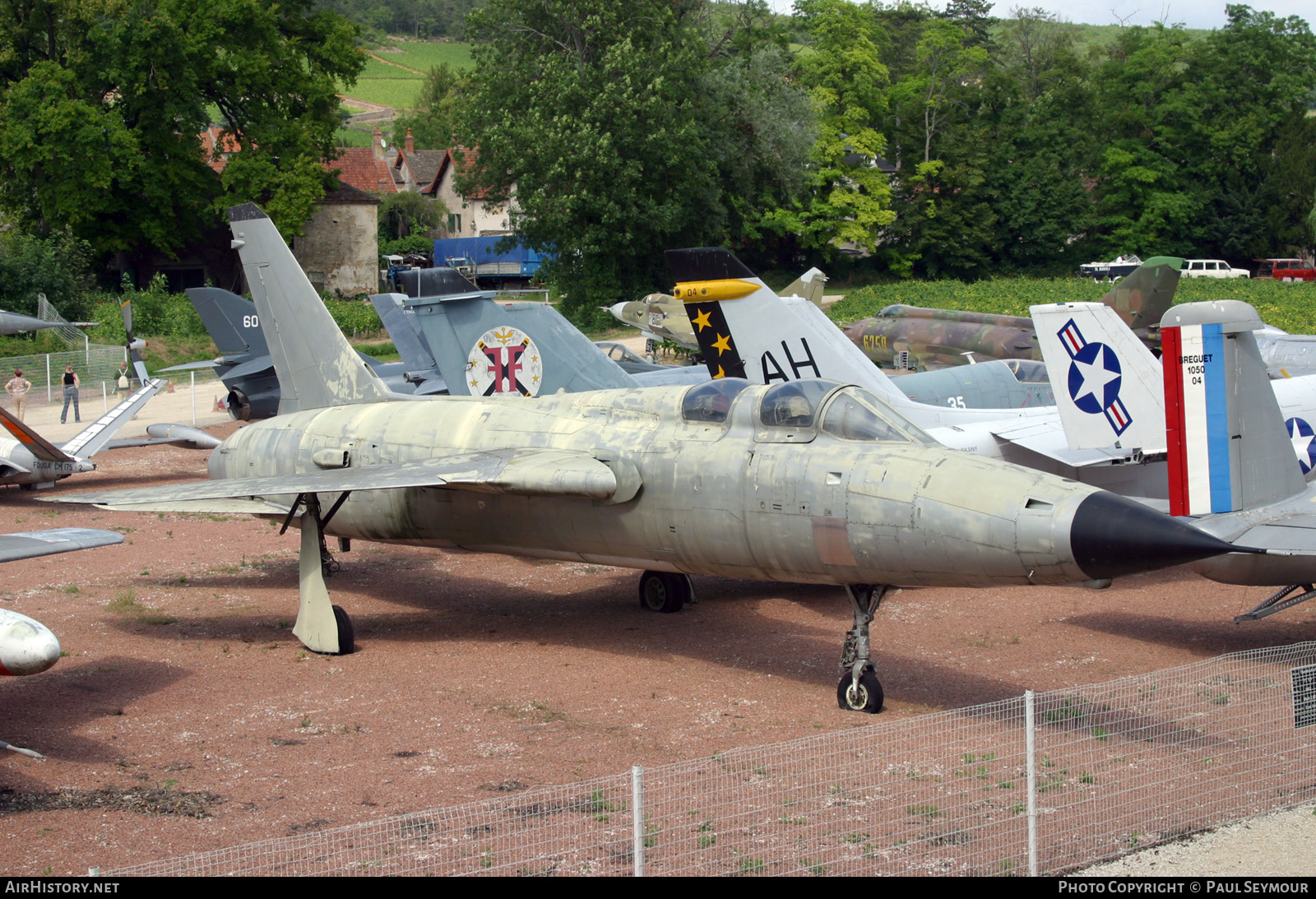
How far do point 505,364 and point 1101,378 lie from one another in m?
8.09

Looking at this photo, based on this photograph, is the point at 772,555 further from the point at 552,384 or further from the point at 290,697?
the point at 552,384

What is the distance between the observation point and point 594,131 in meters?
52.2

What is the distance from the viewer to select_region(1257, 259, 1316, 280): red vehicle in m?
68.4

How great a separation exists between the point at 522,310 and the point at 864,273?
2446 inches

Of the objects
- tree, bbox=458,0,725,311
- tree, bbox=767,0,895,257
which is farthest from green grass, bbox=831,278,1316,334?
tree, bbox=458,0,725,311

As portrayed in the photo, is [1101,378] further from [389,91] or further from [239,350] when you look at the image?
[389,91]

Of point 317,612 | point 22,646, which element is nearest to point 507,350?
point 317,612

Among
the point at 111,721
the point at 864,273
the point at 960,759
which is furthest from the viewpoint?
the point at 864,273

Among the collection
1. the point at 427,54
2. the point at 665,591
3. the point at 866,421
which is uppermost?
the point at 427,54

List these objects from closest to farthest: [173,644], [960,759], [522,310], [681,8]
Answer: [960,759] → [173,644] → [522,310] → [681,8]

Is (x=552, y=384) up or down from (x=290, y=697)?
up

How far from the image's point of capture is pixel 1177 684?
35.0 ft

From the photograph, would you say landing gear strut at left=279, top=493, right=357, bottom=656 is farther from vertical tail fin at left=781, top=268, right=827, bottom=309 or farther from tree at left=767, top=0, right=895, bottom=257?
tree at left=767, top=0, right=895, bottom=257

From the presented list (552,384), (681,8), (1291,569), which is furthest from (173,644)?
(681,8)
